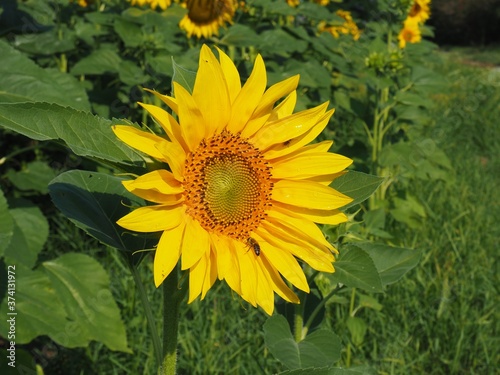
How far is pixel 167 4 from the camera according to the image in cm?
370

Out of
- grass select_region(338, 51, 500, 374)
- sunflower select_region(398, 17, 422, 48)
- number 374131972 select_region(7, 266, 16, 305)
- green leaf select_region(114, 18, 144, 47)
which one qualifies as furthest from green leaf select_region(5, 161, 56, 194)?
sunflower select_region(398, 17, 422, 48)

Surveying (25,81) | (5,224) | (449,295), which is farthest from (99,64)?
(449,295)

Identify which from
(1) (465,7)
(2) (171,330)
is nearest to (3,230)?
(2) (171,330)

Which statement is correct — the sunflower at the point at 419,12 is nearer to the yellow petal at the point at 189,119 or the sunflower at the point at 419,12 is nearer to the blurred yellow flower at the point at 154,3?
the blurred yellow flower at the point at 154,3

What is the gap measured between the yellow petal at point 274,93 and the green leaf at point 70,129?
21cm

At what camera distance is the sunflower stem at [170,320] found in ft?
3.80

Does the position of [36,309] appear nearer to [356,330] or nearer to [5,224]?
[5,224]

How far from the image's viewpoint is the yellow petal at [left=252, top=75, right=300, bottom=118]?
111cm

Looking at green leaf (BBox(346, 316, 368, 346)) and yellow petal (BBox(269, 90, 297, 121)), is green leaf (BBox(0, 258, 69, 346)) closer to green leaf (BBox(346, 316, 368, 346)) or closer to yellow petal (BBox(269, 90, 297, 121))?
green leaf (BBox(346, 316, 368, 346))

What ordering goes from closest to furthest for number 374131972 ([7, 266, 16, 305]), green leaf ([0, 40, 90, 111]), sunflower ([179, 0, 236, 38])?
1. green leaf ([0, 40, 90, 111])
2. number 374131972 ([7, 266, 16, 305])
3. sunflower ([179, 0, 236, 38])

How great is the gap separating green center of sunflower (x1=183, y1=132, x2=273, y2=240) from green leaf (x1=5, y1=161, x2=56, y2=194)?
6.27ft

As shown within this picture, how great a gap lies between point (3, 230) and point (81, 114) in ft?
2.46

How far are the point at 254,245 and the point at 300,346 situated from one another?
0.47 meters

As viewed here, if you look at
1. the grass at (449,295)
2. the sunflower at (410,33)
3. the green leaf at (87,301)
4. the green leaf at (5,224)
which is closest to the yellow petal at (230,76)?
the green leaf at (5,224)
